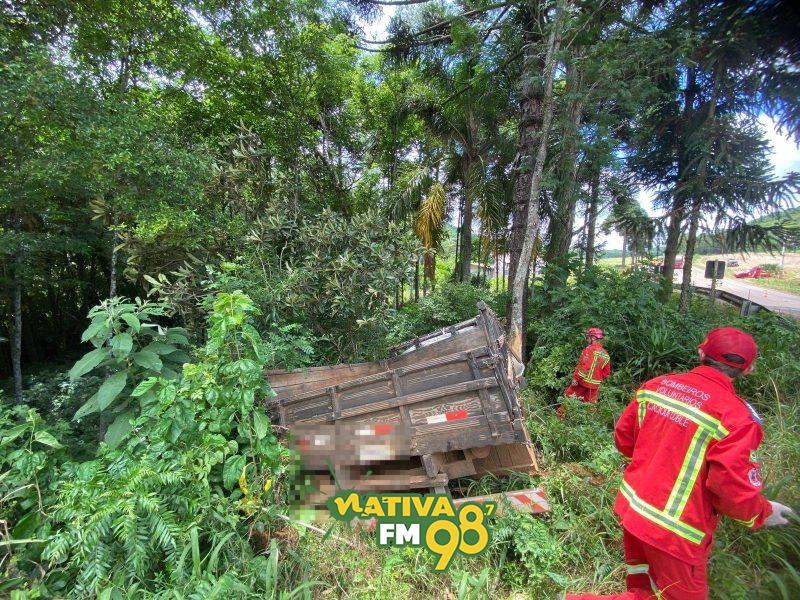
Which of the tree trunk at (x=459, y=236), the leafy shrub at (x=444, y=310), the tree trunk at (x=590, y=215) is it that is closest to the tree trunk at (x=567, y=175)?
the tree trunk at (x=590, y=215)

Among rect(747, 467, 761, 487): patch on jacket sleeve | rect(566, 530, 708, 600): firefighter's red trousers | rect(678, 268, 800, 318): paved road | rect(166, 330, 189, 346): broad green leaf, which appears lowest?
rect(566, 530, 708, 600): firefighter's red trousers

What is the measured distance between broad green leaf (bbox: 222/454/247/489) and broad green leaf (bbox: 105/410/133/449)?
0.82m

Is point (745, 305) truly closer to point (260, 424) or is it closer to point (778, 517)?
point (778, 517)

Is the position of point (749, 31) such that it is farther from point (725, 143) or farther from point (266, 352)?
point (725, 143)

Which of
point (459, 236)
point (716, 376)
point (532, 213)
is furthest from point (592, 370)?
point (459, 236)

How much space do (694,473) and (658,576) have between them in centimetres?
56

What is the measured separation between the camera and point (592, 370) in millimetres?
4191

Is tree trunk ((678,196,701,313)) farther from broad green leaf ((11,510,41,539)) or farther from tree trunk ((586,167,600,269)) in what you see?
broad green leaf ((11,510,41,539))

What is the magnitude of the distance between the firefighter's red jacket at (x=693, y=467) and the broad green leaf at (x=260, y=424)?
207 centimetres

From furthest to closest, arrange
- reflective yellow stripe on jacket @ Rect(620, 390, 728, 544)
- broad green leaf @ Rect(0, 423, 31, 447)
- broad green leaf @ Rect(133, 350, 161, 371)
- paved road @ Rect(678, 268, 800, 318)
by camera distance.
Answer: paved road @ Rect(678, 268, 800, 318) < broad green leaf @ Rect(133, 350, 161, 371) < broad green leaf @ Rect(0, 423, 31, 447) < reflective yellow stripe on jacket @ Rect(620, 390, 728, 544)

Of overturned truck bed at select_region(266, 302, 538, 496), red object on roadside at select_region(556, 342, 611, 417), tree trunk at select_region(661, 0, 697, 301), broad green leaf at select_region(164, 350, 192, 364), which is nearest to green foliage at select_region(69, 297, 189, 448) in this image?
broad green leaf at select_region(164, 350, 192, 364)

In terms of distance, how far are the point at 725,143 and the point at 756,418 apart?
291 inches

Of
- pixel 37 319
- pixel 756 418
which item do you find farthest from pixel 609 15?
pixel 37 319

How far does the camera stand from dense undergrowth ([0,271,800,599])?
70.0 inches
